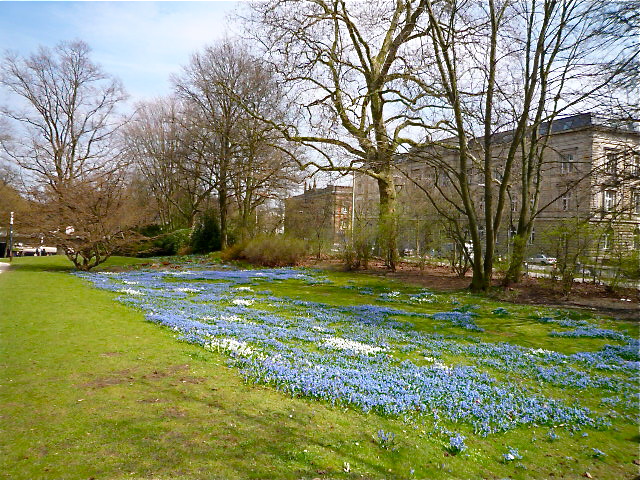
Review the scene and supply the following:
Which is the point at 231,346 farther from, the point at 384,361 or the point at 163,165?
the point at 163,165

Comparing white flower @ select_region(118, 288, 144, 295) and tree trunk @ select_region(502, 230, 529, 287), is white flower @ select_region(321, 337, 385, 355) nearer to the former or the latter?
white flower @ select_region(118, 288, 144, 295)

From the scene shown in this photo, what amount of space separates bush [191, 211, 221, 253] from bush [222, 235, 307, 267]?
25.0 feet

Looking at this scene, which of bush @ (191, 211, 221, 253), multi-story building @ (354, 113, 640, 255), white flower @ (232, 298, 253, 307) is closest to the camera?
white flower @ (232, 298, 253, 307)

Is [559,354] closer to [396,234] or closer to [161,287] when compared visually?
[161,287]

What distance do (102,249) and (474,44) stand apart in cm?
1933

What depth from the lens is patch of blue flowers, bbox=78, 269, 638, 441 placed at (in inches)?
193

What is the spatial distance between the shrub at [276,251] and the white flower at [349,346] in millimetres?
17970

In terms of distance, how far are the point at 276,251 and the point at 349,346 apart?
726 inches

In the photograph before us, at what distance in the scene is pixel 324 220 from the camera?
32.3 m

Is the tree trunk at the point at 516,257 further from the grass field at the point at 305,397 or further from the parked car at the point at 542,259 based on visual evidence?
the grass field at the point at 305,397

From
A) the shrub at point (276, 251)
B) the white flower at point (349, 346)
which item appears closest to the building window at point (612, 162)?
the white flower at point (349, 346)

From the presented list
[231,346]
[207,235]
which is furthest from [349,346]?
[207,235]

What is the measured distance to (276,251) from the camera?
2553cm

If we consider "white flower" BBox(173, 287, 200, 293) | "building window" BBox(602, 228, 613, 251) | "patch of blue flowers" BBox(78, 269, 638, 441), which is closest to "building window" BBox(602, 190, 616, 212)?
"building window" BBox(602, 228, 613, 251)
